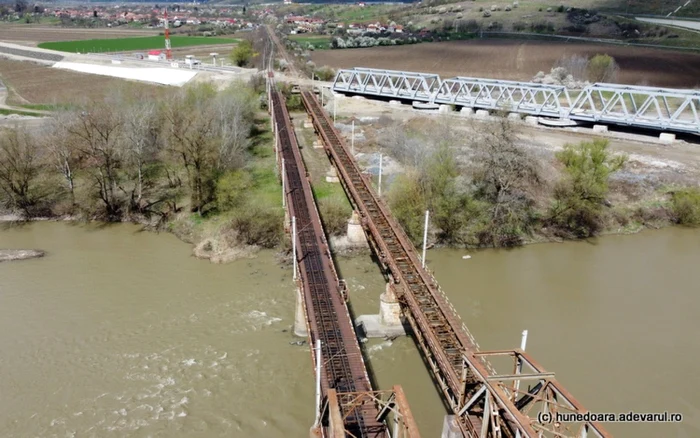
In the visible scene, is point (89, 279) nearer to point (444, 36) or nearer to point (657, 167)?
point (657, 167)

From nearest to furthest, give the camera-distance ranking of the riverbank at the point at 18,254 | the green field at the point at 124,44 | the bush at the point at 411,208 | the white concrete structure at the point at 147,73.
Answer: the riverbank at the point at 18,254 → the bush at the point at 411,208 → the white concrete structure at the point at 147,73 → the green field at the point at 124,44

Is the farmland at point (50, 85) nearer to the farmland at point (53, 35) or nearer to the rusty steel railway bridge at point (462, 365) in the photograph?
the rusty steel railway bridge at point (462, 365)

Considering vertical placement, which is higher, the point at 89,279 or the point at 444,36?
the point at 444,36

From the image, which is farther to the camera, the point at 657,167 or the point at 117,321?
the point at 657,167

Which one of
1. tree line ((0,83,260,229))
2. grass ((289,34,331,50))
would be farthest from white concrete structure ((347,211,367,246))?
grass ((289,34,331,50))

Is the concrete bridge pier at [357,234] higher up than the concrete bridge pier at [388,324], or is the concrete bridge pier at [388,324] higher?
the concrete bridge pier at [357,234]

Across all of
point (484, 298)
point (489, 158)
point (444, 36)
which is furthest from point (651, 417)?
point (444, 36)

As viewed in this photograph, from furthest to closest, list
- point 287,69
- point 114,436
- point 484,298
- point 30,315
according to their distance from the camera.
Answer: point 287,69, point 484,298, point 30,315, point 114,436

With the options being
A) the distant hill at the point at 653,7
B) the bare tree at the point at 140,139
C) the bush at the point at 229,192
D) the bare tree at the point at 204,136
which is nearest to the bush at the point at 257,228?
the bush at the point at 229,192
